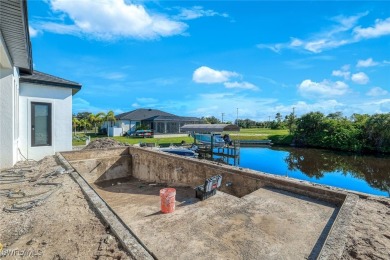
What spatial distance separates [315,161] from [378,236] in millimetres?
22016

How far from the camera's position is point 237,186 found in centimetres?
641

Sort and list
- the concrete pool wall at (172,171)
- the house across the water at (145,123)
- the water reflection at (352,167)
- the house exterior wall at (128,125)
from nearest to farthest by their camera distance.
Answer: the concrete pool wall at (172,171) < the water reflection at (352,167) < the house across the water at (145,123) < the house exterior wall at (128,125)

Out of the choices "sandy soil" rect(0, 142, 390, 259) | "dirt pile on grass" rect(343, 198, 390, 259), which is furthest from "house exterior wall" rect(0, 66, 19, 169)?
"dirt pile on grass" rect(343, 198, 390, 259)

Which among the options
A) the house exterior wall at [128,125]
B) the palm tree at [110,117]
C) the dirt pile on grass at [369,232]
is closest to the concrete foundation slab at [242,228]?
the dirt pile on grass at [369,232]

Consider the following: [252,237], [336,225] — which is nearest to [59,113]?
[252,237]

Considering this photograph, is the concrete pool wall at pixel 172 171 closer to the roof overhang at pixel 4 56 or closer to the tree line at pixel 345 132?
the roof overhang at pixel 4 56

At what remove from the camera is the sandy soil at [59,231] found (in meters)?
2.54

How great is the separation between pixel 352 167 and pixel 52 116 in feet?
76.8

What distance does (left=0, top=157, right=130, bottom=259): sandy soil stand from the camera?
254cm

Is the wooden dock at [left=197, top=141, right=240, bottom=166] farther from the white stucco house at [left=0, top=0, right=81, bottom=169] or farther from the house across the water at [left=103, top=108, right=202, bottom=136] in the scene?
the white stucco house at [left=0, top=0, right=81, bottom=169]

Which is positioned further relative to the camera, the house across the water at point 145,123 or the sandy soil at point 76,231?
the house across the water at point 145,123

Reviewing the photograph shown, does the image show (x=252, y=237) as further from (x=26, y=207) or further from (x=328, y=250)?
(x=26, y=207)

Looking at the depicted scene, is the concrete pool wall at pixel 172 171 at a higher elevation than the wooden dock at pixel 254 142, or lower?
higher

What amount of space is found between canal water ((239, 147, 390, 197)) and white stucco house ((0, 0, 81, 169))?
1446 cm
